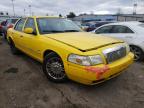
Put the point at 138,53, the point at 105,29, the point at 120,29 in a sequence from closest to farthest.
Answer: the point at 138,53 → the point at 120,29 → the point at 105,29

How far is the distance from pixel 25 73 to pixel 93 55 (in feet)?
7.92

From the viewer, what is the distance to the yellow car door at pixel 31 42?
4730 mm

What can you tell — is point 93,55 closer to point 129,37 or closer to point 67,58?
point 67,58

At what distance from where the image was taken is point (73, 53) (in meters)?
3.53

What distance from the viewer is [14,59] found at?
6488 millimetres

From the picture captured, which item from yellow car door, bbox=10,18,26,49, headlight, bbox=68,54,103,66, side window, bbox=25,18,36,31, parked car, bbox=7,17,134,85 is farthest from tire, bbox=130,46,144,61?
yellow car door, bbox=10,18,26,49

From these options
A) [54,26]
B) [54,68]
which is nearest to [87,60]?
[54,68]

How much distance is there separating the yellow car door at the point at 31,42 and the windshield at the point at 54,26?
8.7 inches

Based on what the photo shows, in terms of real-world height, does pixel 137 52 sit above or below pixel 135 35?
below

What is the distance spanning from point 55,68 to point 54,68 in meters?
0.04

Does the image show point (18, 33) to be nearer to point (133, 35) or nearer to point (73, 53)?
point (73, 53)

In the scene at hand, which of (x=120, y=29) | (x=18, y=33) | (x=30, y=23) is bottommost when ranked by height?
(x=18, y=33)

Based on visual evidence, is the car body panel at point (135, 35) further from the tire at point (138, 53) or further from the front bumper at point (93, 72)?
the front bumper at point (93, 72)

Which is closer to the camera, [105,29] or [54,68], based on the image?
[54,68]
